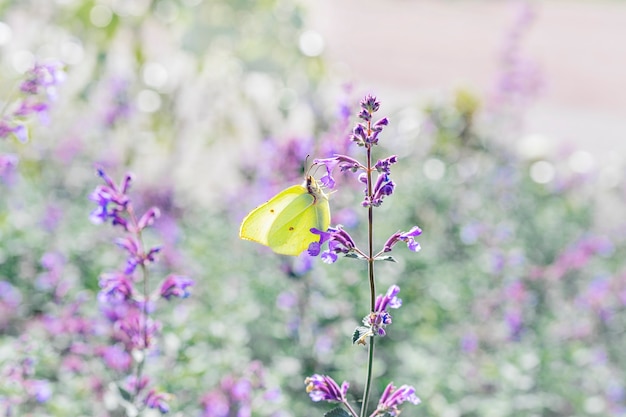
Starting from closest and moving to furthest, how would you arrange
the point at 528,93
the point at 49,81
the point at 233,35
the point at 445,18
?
the point at 49,81 < the point at 233,35 < the point at 528,93 < the point at 445,18

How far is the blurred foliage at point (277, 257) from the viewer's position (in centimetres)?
306

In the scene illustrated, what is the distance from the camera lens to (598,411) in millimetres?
3412

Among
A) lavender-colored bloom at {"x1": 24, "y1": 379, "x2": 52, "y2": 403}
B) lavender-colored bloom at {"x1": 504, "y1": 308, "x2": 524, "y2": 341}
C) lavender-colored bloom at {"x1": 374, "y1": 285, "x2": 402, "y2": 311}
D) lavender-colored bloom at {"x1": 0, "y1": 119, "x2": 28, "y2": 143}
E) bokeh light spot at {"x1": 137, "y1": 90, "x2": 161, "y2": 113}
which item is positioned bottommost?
lavender-colored bloom at {"x1": 24, "y1": 379, "x2": 52, "y2": 403}

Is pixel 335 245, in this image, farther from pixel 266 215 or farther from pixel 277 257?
pixel 277 257

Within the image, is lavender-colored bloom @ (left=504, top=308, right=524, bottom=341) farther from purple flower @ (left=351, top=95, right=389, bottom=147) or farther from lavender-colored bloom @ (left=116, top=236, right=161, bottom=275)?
purple flower @ (left=351, top=95, right=389, bottom=147)

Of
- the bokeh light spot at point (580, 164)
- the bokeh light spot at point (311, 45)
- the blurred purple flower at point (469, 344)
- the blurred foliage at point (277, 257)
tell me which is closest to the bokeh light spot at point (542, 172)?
the blurred foliage at point (277, 257)

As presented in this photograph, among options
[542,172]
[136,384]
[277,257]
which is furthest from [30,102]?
[542,172]

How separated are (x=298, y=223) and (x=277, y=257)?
160 centimetres

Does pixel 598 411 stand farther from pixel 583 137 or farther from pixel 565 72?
pixel 565 72

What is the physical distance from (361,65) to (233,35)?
26.1ft

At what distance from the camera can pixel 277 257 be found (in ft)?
11.0

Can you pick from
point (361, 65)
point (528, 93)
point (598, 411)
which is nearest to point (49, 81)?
point (598, 411)

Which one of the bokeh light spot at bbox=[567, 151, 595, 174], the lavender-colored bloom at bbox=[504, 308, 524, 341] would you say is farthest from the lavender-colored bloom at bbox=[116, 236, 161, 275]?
the bokeh light spot at bbox=[567, 151, 595, 174]

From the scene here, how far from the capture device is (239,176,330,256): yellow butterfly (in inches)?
68.7
